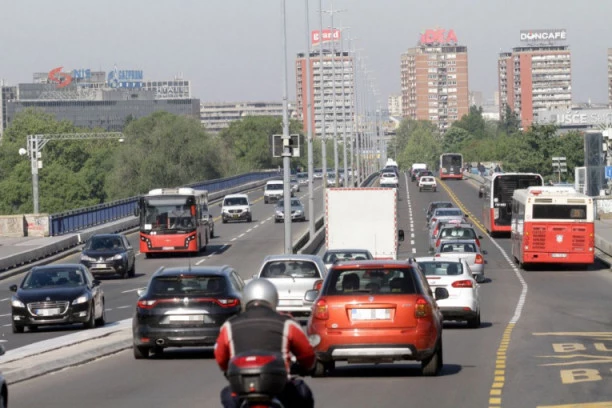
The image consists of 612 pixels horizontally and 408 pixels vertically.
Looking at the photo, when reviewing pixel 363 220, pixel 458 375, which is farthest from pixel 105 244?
pixel 458 375

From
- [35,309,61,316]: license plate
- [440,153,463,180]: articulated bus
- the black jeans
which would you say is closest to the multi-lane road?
[35,309,61,316]: license plate

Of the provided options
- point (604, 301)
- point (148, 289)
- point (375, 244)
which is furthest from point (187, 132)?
point (148, 289)

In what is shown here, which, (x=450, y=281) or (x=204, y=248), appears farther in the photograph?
(x=204, y=248)

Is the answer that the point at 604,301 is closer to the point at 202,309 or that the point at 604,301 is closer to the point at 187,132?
the point at 202,309

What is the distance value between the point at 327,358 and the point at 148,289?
4.45 m

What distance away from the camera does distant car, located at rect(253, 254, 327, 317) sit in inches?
1085

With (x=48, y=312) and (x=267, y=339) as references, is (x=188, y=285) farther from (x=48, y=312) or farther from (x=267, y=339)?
(x=267, y=339)

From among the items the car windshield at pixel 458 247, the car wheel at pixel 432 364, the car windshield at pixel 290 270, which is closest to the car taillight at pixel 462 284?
the car windshield at pixel 290 270

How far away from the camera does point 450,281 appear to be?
26.9 metres

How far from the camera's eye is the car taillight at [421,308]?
16578mm

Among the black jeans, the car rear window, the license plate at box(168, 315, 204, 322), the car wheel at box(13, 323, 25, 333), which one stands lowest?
the car wheel at box(13, 323, 25, 333)

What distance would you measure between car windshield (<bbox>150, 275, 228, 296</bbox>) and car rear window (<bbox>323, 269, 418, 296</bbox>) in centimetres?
370

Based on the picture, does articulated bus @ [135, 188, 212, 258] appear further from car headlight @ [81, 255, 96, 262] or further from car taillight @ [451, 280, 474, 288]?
car taillight @ [451, 280, 474, 288]

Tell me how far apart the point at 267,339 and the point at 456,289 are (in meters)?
18.7
